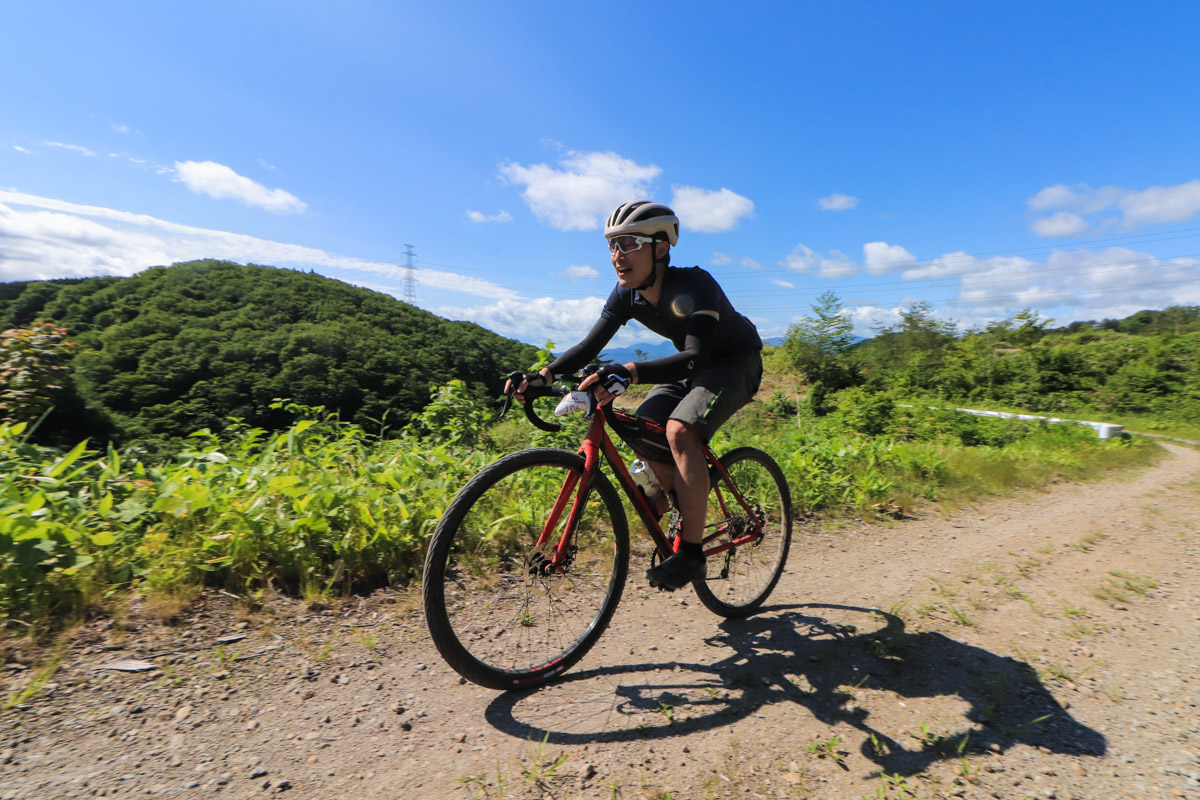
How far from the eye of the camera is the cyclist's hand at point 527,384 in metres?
2.58

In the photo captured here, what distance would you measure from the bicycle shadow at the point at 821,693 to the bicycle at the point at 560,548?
0.21 meters

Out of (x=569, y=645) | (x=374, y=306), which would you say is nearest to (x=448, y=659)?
(x=569, y=645)

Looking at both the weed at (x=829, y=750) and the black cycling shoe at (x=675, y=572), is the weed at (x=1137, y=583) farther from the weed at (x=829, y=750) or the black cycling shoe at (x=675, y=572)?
the black cycling shoe at (x=675, y=572)

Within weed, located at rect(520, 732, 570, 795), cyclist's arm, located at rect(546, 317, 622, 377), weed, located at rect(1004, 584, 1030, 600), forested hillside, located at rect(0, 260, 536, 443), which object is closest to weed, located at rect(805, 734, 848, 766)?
weed, located at rect(520, 732, 570, 795)

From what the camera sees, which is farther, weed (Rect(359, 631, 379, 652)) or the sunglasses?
the sunglasses

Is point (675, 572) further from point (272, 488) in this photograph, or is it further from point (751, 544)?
point (272, 488)

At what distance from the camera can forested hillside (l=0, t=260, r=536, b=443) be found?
3331 cm

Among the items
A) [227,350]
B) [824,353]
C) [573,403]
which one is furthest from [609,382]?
[227,350]

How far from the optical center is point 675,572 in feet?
9.05

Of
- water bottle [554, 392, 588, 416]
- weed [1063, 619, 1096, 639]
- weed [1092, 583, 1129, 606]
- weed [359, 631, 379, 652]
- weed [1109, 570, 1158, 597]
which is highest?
water bottle [554, 392, 588, 416]

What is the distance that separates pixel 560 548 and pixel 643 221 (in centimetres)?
175

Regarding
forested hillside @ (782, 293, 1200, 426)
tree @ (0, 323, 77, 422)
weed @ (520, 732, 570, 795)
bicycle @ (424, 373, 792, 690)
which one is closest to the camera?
weed @ (520, 732, 570, 795)

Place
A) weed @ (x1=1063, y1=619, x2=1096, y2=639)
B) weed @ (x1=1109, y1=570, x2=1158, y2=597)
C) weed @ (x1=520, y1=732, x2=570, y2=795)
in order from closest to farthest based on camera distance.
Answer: weed @ (x1=520, y1=732, x2=570, y2=795), weed @ (x1=1063, y1=619, x2=1096, y2=639), weed @ (x1=1109, y1=570, x2=1158, y2=597)

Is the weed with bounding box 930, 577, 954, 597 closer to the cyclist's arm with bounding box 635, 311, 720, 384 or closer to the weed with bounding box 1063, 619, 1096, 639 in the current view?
the weed with bounding box 1063, 619, 1096, 639
